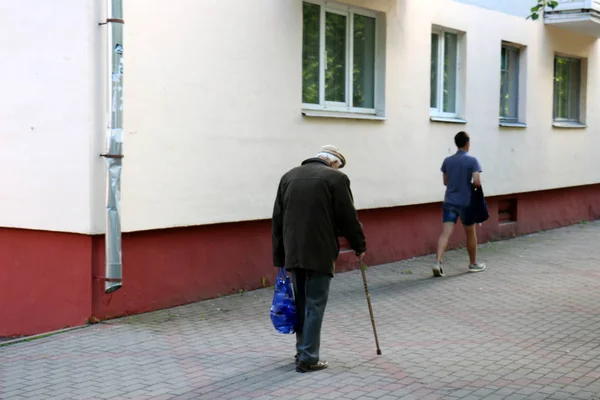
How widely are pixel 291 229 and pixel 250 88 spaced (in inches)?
142

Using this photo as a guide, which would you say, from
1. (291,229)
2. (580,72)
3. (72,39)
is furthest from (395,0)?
(580,72)

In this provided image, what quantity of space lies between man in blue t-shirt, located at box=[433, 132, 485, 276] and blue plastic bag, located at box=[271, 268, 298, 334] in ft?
15.7

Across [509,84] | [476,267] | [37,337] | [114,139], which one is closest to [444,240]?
[476,267]

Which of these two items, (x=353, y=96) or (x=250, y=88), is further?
(x=353, y=96)

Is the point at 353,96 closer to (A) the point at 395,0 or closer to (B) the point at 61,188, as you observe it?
(A) the point at 395,0

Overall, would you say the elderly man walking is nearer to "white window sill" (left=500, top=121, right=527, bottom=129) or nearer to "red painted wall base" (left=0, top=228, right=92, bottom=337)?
"red painted wall base" (left=0, top=228, right=92, bottom=337)

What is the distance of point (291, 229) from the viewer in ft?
22.1

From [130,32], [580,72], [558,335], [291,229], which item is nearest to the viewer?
[291,229]

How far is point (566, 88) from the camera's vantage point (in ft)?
59.7

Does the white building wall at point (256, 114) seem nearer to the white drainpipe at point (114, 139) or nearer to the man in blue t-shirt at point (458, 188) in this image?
the white drainpipe at point (114, 139)

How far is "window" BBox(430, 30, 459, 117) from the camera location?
1368 centimetres

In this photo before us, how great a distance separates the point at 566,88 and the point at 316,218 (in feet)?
42.4

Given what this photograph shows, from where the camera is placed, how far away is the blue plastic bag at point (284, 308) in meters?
6.76

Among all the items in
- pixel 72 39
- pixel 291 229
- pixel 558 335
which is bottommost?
pixel 558 335
